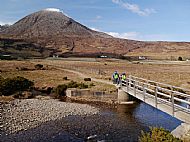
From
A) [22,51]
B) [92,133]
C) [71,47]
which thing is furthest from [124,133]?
[71,47]

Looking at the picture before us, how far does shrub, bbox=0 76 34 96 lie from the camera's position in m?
33.2

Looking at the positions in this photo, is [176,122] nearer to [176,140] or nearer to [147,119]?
[147,119]

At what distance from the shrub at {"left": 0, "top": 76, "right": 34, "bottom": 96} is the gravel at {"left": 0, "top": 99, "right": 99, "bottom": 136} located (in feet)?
13.4

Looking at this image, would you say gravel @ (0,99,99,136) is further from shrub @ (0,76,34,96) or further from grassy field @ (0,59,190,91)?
grassy field @ (0,59,190,91)

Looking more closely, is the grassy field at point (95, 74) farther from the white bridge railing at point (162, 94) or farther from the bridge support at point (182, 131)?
the bridge support at point (182, 131)

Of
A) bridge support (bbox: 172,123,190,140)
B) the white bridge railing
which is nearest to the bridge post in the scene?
the white bridge railing

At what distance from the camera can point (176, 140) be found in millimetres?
9945

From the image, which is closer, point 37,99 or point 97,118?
point 97,118

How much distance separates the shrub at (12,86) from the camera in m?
33.2

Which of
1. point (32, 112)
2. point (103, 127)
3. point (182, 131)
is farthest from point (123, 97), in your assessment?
point (182, 131)

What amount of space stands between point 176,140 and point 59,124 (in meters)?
12.1

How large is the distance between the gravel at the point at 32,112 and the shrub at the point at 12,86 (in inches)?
161

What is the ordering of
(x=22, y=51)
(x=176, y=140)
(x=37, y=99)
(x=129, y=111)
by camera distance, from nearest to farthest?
(x=176, y=140), (x=129, y=111), (x=37, y=99), (x=22, y=51)

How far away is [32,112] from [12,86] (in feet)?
36.3
